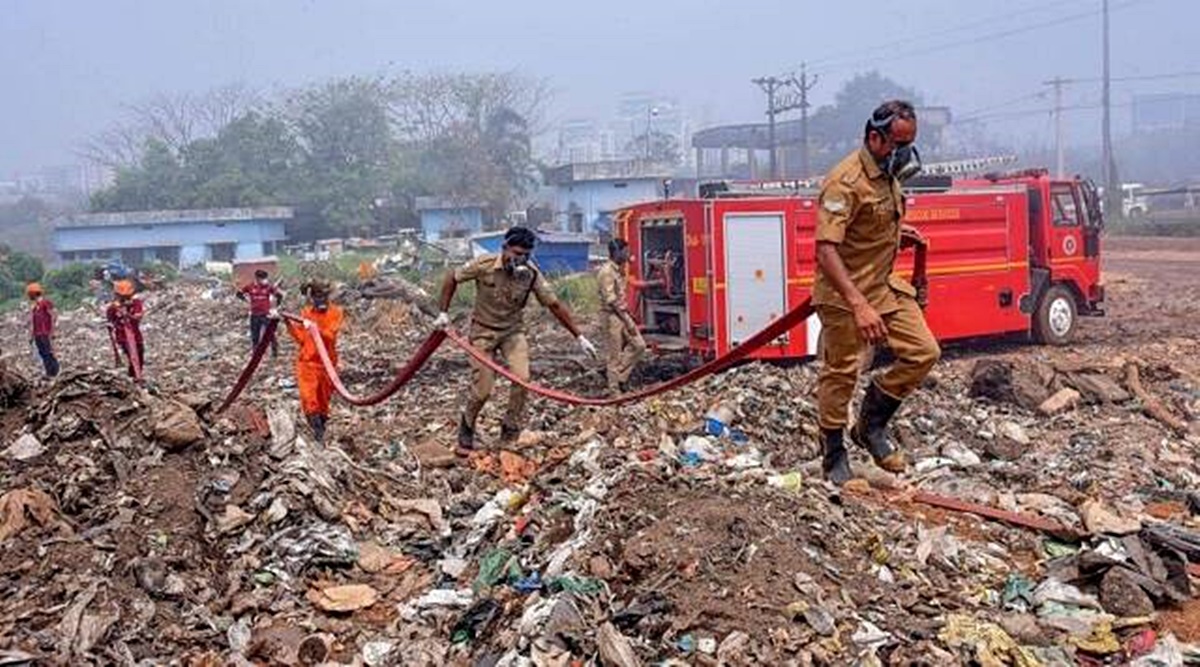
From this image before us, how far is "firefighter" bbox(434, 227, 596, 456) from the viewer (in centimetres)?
787

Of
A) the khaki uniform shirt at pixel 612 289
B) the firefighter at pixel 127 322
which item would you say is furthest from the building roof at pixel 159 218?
the khaki uniform shirt at pixel 612 289

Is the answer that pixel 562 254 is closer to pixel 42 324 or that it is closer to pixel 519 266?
pixel 42 324

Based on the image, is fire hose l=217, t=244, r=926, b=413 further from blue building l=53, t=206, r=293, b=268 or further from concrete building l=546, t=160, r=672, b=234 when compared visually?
blue building l=53, t=206, r=293, b=268

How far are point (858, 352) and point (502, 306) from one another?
137 inches

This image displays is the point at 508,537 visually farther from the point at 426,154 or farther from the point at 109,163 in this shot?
the point at 109,163

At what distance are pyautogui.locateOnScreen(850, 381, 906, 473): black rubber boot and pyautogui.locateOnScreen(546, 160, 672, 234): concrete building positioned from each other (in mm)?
40720

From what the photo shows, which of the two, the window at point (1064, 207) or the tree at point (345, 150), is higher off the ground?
the tree at point (345, 150)

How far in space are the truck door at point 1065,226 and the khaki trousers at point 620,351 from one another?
6066 mm

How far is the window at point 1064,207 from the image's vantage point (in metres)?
14.0

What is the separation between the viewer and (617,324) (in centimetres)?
1158

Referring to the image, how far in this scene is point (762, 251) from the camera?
12023 millimetres

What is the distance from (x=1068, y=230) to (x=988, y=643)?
1165 centimetres

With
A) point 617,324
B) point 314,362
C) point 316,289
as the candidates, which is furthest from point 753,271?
point 314,362

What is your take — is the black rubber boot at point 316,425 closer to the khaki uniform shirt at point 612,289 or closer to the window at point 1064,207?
the khaki uniform shirt at point 612,289
